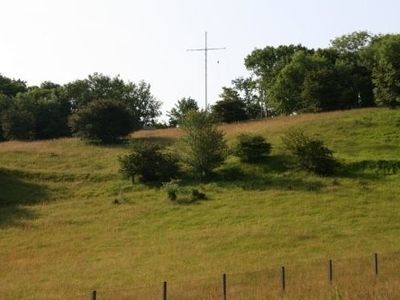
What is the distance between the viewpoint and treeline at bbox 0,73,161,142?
2997 inches

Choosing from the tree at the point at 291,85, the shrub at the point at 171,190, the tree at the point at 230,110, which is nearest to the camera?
the shrub at the point at 171,190

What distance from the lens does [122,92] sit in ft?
412

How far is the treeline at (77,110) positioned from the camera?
76.1m

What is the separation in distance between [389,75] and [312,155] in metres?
27.2

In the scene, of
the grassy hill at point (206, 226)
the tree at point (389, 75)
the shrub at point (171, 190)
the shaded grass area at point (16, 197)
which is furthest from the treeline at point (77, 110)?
the tree at point (389, 75)

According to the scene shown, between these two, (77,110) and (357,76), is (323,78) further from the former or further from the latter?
(77,110)

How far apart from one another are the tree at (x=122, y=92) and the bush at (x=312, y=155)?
6685 centimetres

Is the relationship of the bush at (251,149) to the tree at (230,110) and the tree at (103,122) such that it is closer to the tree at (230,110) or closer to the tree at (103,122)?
the tree at (103,122)

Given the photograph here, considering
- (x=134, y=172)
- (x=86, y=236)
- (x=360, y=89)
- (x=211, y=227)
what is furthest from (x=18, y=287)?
(x=360, y=89)

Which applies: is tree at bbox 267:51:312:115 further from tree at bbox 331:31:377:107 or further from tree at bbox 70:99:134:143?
tree at bbox 70:99:134:143

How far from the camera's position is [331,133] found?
6756cm

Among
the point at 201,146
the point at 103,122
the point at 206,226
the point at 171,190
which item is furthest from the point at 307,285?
the point at 103,122

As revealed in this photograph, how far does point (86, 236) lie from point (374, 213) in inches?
721

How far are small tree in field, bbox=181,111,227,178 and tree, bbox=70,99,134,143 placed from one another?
18.4m
